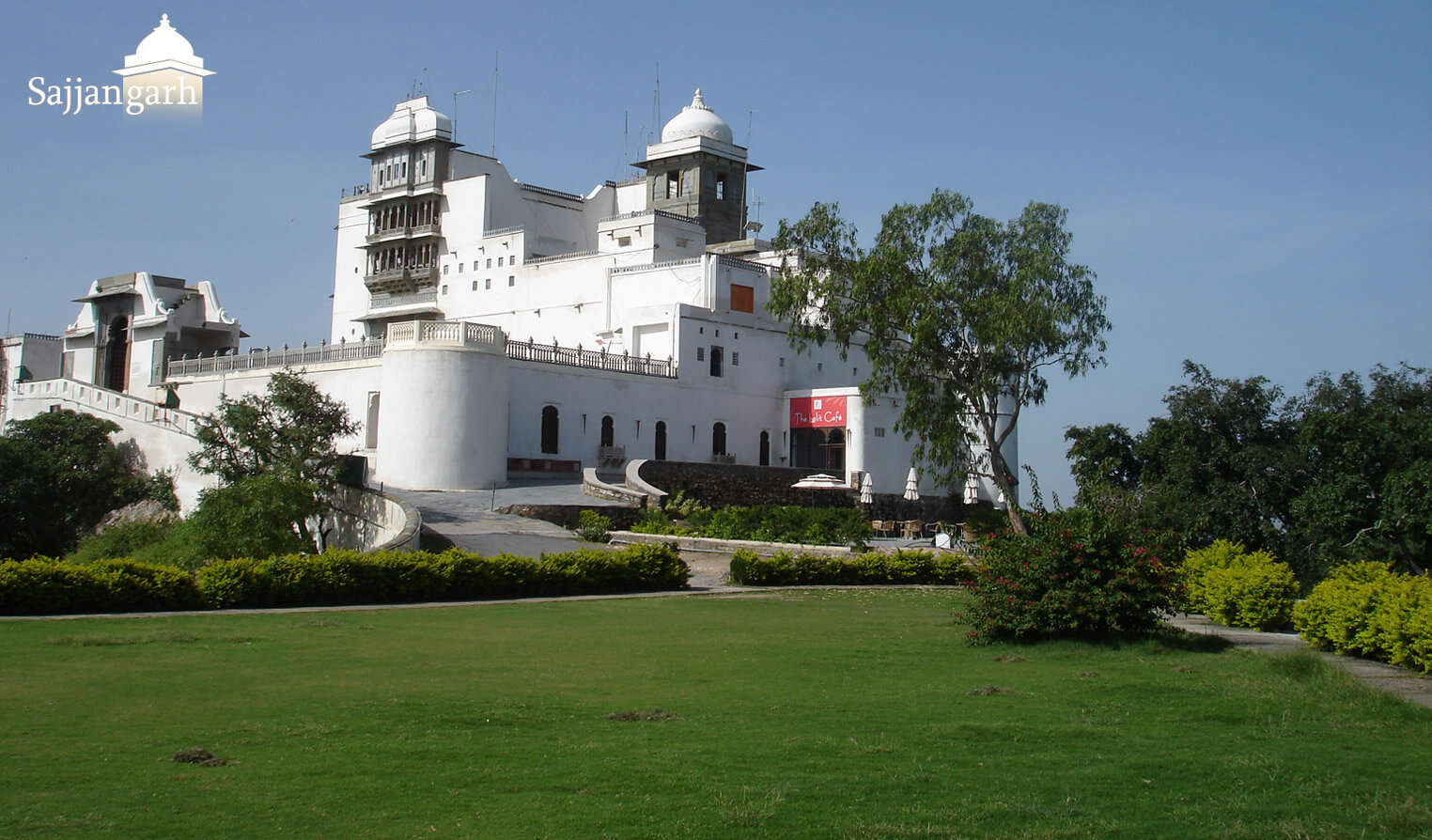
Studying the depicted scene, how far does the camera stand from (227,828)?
644cm

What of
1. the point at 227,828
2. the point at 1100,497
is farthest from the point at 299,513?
the point at 227,828

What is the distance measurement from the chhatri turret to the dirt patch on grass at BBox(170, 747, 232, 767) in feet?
165

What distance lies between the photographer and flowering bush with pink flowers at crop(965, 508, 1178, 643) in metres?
13.7

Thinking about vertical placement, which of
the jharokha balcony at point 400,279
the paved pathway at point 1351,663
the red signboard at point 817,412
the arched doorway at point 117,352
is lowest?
the paved pathway at point 1351,663

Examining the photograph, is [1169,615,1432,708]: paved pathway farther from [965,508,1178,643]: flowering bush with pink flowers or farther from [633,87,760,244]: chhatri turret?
[633,87,760,244]: chhatri turret

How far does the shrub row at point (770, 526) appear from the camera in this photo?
2775 centimetres

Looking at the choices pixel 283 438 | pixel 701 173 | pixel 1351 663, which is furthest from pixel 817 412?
pixel 1351 663

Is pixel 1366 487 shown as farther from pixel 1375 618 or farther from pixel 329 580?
pixel 329 580

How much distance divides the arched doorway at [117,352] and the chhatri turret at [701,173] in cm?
2322

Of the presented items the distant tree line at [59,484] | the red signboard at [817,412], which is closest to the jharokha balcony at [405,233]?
the red signboard at [817,412]

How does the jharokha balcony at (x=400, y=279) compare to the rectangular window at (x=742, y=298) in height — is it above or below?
above

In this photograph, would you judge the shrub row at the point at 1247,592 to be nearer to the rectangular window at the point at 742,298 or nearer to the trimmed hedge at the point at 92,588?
the trimmed hedge at the point at 92,588

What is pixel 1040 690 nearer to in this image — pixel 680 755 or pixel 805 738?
pixel 805 738

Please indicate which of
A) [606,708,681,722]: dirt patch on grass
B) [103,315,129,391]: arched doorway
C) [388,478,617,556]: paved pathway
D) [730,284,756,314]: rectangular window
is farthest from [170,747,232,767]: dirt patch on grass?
[103,315,129,391]: arched doorway
